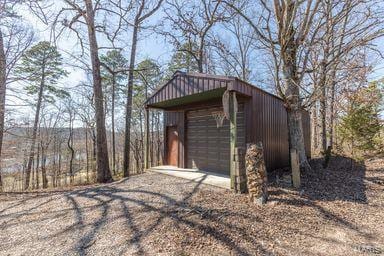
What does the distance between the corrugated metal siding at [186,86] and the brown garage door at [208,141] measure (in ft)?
5.30

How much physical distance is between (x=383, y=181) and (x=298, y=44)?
188 inches

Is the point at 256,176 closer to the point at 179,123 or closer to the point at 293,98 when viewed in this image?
the point at 293,98

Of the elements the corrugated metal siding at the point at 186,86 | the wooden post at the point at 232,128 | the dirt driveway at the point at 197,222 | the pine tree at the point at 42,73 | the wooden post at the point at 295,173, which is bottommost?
the dirt driveway at the point at 197,222

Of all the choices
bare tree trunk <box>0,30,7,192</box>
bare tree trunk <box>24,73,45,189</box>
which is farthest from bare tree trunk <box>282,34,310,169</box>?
bare tree trunk <box>24,73,45,189</box>

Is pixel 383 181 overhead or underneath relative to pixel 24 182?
overhead

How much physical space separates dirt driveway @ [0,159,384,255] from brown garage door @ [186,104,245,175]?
196 centimetres

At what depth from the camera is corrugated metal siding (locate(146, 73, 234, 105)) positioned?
579cm

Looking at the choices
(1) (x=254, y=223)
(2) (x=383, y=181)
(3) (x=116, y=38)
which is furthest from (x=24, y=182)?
(2) (x=383, y=181)

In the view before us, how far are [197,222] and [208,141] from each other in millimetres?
4674

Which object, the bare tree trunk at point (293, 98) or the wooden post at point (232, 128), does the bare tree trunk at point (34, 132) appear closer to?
the wooden post at point (232, 128)

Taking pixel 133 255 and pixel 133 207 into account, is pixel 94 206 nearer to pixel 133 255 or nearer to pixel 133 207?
pixel 133 207

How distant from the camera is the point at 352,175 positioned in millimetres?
6906

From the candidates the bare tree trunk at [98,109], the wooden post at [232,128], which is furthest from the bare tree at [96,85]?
the wooden post at [232,128]

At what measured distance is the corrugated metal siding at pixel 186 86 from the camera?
5785 mm
